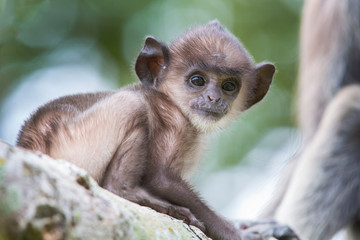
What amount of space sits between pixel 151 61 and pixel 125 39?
7.42 m

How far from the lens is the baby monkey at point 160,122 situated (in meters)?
3.03

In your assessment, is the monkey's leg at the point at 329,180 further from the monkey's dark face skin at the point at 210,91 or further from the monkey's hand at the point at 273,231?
the monkey's dark face skin at the point at 210,91

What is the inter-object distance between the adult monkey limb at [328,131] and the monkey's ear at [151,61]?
3277 millimetres

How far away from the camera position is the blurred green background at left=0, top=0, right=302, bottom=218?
1035cm

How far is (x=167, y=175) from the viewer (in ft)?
10.2

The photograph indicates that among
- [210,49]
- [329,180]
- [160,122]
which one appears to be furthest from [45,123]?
[329,180]

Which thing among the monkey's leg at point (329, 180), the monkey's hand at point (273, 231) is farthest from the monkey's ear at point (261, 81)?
the monkey's leg at point (329, 180)

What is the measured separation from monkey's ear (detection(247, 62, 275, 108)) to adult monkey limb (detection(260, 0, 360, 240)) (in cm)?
272

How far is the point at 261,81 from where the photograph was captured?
4086mm

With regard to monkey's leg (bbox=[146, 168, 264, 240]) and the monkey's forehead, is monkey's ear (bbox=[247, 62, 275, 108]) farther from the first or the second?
monkey's leg (bbox=[146, 168, 264, 240])

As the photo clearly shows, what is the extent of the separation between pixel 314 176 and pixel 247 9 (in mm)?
5816

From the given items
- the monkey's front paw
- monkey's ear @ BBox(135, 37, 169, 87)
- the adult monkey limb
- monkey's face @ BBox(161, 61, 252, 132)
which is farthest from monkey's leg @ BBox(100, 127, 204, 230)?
the adult monkey limb

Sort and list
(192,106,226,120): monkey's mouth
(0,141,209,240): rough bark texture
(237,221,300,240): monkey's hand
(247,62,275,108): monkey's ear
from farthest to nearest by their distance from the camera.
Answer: (237,221,300,240): monkey's hand → (247,62,275,108): monkey's ear → (192,106,226,120): monkey's mouth → (0,141,209,240): rough bark texture

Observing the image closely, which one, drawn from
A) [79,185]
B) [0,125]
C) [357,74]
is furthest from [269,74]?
[0,125]
